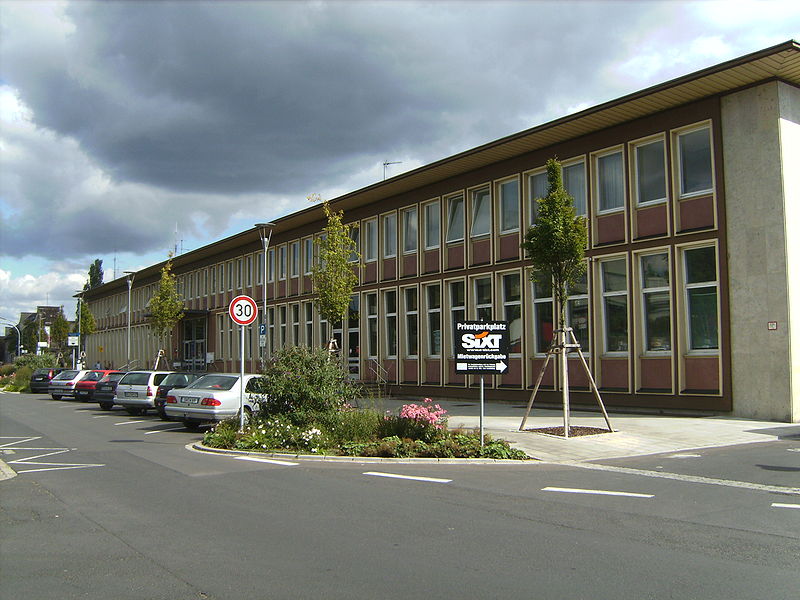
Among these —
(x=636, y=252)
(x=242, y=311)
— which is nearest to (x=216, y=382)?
(x=242, y=311)

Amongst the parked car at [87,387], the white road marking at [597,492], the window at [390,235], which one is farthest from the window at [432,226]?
the white road marking at [597,492]

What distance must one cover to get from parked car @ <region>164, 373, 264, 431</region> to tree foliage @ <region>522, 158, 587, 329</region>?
7293mm

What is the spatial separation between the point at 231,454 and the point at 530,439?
5885 mm

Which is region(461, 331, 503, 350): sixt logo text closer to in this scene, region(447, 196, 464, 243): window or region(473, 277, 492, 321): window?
region(473, 277, 492, 321): window

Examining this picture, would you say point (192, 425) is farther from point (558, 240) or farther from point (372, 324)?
point (372, 324)

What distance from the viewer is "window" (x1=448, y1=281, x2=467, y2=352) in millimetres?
27603

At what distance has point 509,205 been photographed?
85.0 ft

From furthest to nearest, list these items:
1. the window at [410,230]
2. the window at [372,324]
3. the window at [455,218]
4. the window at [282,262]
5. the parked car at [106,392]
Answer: the window at [282,262], the window at [372,324], the window at [410,230], the parked car at [106,392], the window at [455,218]

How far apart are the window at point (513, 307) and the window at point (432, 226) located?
4435 millimetres

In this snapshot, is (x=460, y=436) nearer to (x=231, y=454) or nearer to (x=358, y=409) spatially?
(x=358, y=409)

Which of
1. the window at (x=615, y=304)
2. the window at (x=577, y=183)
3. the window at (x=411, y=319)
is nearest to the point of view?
the window at (x=615, y=304)

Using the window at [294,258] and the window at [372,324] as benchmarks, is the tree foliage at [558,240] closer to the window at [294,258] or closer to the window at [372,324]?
the window at [372,324]

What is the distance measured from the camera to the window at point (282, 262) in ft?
133

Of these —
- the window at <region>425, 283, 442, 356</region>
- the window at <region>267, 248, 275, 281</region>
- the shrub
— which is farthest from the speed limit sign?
the window at <region>267, 248, 275, 281</region>
